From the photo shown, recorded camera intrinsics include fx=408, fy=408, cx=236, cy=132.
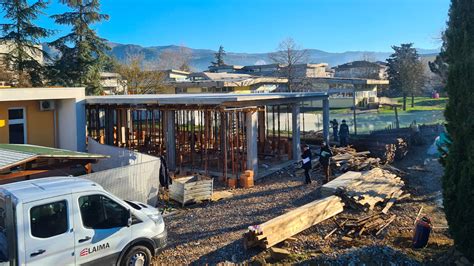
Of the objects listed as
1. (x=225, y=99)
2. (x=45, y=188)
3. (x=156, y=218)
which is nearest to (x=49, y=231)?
(x=45, y=188)

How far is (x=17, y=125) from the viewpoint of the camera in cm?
1669

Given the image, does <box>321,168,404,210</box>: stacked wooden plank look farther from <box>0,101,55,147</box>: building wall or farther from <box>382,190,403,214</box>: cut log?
<box>0,101,55,147</box>: building wall

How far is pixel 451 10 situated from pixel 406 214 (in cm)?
575

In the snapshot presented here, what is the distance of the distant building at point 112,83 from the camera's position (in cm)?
3885

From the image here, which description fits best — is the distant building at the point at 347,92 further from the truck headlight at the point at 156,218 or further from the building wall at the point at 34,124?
the truck headlight at the point at 156,218

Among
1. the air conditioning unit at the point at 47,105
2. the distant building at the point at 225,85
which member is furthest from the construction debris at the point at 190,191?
the distant building at the point at 225,85

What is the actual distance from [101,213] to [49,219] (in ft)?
2.97

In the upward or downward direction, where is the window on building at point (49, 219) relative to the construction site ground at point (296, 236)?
upward

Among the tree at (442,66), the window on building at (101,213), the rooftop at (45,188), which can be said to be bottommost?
the window on building at (101,213)

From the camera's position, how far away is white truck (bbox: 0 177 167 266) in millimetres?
6363

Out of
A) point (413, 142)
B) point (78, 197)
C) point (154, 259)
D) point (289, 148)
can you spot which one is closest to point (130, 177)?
point (154, 259)

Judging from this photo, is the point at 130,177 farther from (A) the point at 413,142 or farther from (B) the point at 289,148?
(A) the point at 413,142

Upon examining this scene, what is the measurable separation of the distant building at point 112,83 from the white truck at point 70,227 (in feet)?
102

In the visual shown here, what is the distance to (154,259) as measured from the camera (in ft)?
28.1
